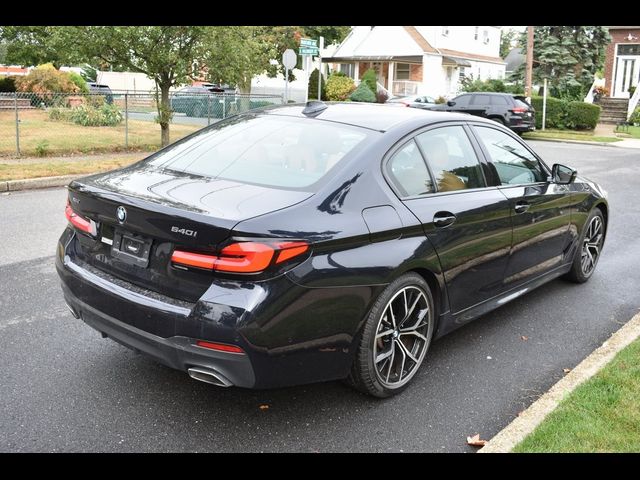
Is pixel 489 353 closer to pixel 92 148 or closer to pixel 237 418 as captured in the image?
pixel 237 418

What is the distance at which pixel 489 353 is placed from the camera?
444 centimetres

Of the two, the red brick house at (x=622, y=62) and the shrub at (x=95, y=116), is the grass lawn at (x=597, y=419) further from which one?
the red brick house at (x=622, y=62)

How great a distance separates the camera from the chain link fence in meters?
15.3

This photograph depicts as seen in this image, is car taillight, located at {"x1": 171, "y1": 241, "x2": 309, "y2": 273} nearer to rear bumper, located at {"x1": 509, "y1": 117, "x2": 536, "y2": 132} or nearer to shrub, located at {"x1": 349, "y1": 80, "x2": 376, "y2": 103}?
rear bumper, located at {"x1": 509, "y1": 117, "x2": 536, "y2": 132}

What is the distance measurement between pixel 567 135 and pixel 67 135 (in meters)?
19.3

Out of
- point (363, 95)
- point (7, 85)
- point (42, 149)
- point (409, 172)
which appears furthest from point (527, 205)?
point (363, 95)

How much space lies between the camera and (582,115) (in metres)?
28.4

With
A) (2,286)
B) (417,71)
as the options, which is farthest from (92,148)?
(417,71)

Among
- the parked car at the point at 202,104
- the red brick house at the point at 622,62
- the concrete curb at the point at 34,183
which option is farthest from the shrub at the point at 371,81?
the concrete curb at the point at 34,183

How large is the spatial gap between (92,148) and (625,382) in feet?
44.1

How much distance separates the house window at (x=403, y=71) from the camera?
4581 centimetres

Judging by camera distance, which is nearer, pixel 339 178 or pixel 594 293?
pixel 339 178

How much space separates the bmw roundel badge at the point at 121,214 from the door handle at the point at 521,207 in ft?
8.78
